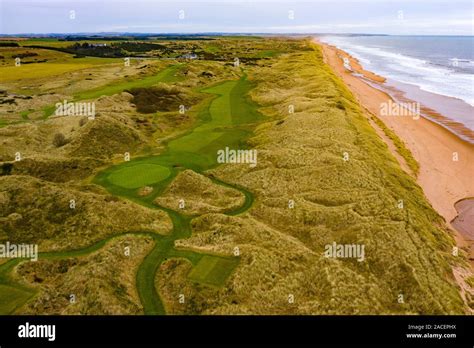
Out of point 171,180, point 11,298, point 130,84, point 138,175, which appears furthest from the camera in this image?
point 130,84

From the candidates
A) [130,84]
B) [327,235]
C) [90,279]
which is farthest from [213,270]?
[130,84]

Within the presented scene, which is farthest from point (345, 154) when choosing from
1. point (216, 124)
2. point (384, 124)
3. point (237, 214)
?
point (384, 124)

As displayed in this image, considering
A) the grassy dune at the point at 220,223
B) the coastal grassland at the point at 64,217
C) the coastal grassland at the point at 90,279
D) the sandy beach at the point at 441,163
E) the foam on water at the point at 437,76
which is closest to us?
the coastal grassland at the point at 90,279

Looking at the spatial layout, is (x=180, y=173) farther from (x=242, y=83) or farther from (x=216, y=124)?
(x=242, y=83)

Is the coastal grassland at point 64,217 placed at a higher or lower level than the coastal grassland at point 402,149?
lower

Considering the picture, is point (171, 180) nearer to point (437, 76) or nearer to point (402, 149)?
point (402, 149)

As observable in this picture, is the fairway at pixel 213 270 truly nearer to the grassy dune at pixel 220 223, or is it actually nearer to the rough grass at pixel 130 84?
the grassy dune at pixel 220 223

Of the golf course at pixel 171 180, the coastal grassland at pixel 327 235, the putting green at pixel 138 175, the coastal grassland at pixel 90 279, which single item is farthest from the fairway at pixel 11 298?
the putting green at pixel 138 175
